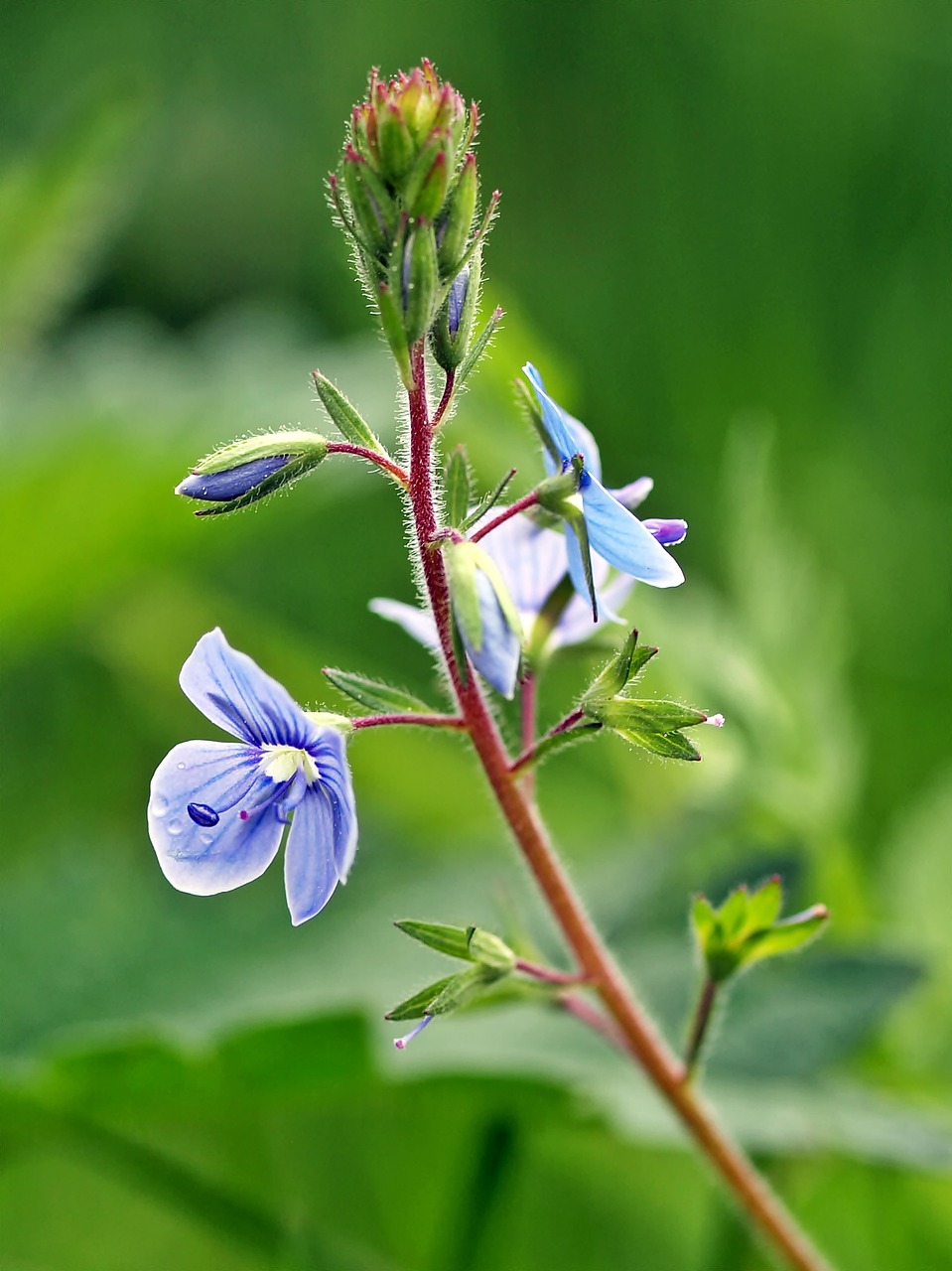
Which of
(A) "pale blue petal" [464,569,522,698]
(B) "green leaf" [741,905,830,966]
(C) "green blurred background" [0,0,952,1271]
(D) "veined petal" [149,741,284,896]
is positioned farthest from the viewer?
(C) "green blurred background" [0,0,952,1271]

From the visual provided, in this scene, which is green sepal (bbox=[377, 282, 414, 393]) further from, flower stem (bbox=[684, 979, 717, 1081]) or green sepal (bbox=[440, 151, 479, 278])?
flower stem (bbox=[684, 979, 717, 1081])

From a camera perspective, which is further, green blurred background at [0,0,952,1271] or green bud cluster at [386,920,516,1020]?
green blurred background at [0,0,952,1271]

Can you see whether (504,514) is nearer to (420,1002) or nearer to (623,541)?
(623,541)

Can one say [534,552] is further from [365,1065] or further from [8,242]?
[8,242]

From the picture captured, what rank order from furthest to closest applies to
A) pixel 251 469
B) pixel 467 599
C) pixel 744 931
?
pixel 744 931
pixel 251 469
pixel 467 599

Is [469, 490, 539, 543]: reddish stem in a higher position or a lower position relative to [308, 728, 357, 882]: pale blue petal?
higher

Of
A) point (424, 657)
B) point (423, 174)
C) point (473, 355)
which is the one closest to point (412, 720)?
point (473, 355)

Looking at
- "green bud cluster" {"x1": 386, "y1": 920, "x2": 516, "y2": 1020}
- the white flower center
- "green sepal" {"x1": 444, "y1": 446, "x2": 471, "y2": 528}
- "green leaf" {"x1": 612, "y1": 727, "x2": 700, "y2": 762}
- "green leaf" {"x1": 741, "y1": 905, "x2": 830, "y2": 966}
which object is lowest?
"green bud cluster" {"x1": 386, "y1": 920, "x2": 516, "y2": 1020}

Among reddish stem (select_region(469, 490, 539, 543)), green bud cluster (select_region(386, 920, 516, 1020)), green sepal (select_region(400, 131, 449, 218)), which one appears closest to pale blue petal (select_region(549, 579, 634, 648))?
reddish stem (select_region(469, 490, 539, 543))

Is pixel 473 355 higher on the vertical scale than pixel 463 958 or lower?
higher
